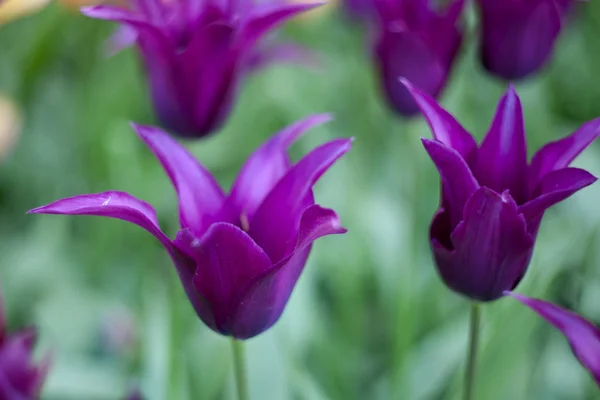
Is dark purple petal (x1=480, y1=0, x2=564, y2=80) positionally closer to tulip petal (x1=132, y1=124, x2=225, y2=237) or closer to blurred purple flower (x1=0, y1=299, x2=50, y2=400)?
tulip petal (x1=132, y1=124, x2=225, y2=237)

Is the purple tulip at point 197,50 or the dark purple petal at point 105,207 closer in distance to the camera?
the dark purple petal at point 105,207

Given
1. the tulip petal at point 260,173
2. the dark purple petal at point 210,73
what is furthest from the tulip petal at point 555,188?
the dark purple petal at point 210,73

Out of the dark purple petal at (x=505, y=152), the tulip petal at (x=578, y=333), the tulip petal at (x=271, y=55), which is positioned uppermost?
the dark purple petal at (x=505, y=152)

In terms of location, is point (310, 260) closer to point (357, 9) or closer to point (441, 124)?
point (441, 124)

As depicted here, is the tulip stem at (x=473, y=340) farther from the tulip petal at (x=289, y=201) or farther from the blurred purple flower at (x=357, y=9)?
the blurred purple flower at (x=357, y=9)

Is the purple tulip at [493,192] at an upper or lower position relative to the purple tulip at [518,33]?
upper

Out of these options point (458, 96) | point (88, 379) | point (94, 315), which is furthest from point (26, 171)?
point (458, 96)

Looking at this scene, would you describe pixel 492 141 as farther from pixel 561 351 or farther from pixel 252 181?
pixel 561 351

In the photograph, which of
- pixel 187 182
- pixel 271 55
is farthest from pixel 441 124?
pixel 271 55
